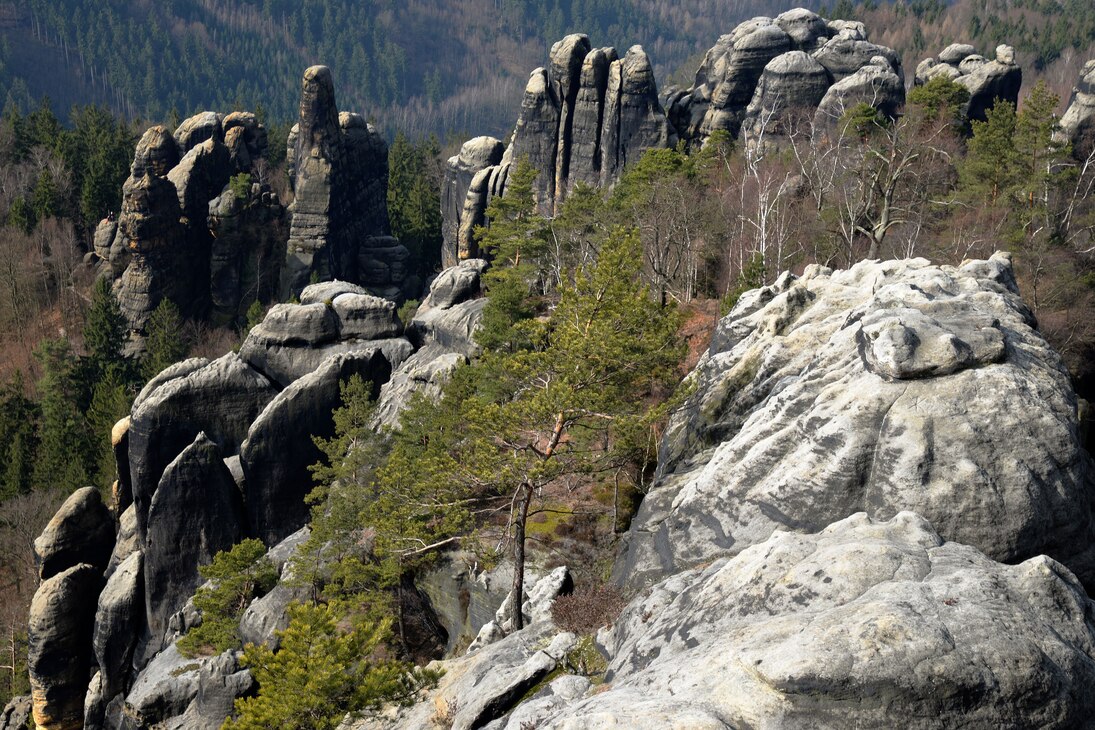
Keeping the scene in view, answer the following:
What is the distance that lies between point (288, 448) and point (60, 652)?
13332 mm

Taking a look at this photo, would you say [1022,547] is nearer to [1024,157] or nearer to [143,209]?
[1024,157]

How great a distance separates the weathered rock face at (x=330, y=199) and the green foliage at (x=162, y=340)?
1058 cm

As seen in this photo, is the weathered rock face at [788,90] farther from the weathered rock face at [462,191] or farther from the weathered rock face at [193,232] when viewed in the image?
the weathered rock face at [193,232]

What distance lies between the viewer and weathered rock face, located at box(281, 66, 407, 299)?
232 feet

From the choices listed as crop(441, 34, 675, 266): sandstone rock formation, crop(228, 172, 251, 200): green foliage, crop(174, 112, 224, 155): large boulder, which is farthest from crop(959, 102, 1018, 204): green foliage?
crop(174, 112, 224, 155): large boulder

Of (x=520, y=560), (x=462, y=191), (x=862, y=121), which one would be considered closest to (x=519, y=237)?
(x=862, y=121)

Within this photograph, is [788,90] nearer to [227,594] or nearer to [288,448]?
[288,448]

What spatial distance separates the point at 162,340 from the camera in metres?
59.0

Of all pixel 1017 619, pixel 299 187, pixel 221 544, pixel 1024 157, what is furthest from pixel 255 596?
pixel 299 187

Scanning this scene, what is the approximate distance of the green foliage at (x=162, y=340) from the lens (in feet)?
189

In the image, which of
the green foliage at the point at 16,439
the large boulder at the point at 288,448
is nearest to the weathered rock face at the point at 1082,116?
the large boulder at the point at 288,448

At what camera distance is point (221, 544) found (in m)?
39.2

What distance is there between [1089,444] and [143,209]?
6154 cm

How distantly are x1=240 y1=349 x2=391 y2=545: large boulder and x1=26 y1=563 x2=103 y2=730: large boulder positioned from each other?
8502 millimetres
